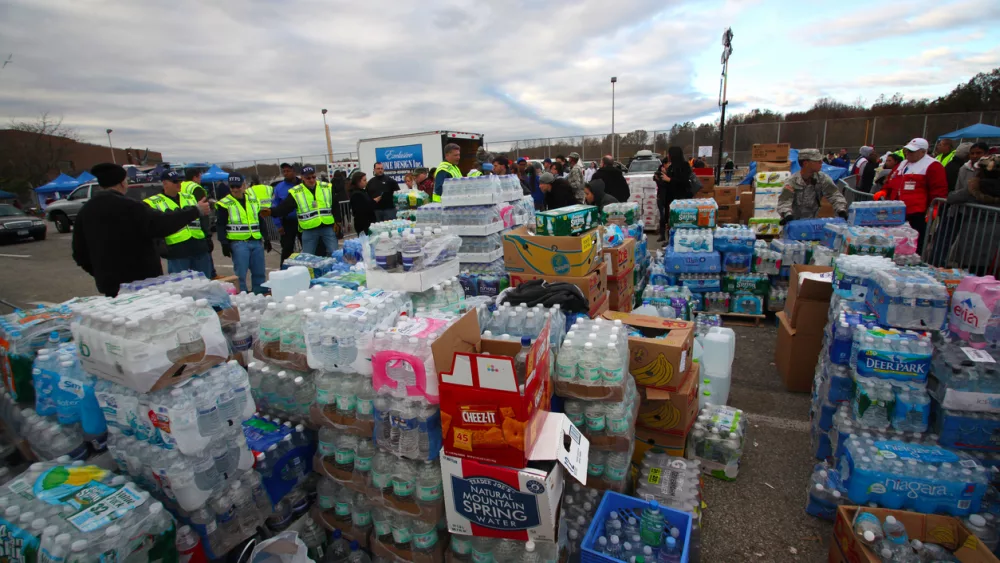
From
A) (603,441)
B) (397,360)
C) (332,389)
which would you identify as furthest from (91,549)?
(603,441)

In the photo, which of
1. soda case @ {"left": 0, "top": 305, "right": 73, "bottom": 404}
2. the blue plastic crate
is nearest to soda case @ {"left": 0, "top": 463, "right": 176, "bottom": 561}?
soda case @ {"left": 0, "top": 305, "right": 73, "bottom": 404}

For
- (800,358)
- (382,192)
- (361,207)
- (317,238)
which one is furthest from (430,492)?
(382,192)

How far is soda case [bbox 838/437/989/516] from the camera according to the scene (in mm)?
2689

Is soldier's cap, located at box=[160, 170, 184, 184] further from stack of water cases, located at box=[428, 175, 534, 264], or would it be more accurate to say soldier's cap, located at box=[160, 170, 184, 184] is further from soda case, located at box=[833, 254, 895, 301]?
soda case, located at box=[833, 254, 895, 301]

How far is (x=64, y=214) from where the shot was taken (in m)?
19.3

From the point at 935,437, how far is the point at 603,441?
2346 mm

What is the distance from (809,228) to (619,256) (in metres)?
3.14

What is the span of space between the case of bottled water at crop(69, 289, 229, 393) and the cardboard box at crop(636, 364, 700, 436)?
2864 millimetres

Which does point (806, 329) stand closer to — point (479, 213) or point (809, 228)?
point (809, 228)

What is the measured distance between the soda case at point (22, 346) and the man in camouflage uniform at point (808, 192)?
8.37 meters

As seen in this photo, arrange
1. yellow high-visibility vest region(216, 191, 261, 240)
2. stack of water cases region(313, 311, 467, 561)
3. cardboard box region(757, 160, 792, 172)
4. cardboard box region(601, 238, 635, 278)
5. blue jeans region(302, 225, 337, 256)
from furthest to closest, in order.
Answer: cardboard box region(757, 160, 792, 172) < blue jeans region(302, 225, 337, 256) < yellow high-visibility vest region(216, 191, 261, 240) < cardboard box region(601, 238, 635, 278) < stack of water cases region(313, 311, 467, 561)

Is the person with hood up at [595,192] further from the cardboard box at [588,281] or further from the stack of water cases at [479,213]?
the cardboard box at [588,281]

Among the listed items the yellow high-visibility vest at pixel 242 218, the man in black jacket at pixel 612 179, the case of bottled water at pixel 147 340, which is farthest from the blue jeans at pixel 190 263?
the man in black jacket at pixel 612 179

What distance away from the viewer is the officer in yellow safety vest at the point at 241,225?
22.4 ft
